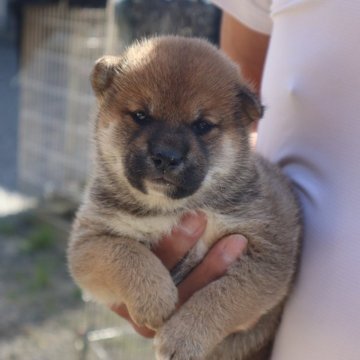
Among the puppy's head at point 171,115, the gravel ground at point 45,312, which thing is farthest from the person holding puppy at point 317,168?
the gravel ground at point 45,312

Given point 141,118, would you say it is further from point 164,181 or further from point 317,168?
point 317,168

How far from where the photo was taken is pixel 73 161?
5602 mm

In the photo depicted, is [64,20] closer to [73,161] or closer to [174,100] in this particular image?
[73,161]

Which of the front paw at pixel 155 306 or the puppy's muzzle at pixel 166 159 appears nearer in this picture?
the puppy's muzzle at pixel 166 159

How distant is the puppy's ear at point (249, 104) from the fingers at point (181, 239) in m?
0.32

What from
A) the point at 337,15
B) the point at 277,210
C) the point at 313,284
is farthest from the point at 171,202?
the point at 337,15

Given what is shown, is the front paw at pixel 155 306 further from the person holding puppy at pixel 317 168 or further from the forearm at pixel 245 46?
the forearm at pixel 245 46

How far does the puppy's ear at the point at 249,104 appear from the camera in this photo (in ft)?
6.02

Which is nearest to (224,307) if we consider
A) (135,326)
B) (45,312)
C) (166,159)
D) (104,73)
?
(135,326)

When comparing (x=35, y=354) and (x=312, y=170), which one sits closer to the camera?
(x=312, y=170)

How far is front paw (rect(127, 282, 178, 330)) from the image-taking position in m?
1.70

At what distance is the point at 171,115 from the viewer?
5.41 feet

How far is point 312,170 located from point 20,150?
494cm

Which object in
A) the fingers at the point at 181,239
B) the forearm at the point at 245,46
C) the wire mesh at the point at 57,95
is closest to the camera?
the fingers at the point at 181,239
